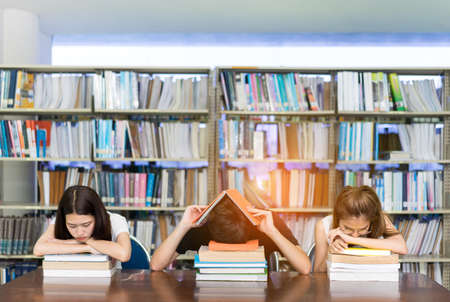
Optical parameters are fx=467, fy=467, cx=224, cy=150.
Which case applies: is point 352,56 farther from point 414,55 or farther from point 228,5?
point 228,5

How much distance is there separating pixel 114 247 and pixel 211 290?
0.61 m

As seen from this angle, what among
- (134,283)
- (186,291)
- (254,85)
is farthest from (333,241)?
(254,85)

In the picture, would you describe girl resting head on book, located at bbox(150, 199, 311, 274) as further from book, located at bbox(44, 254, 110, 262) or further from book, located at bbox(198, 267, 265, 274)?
book, located at bbox(44, 254, 110, 262)

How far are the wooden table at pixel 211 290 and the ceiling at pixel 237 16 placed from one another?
8.21ft

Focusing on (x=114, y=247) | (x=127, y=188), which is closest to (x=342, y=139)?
(x=127, y=188)

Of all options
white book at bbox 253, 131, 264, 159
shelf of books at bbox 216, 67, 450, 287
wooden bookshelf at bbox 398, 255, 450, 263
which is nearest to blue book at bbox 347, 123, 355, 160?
shelf of books at bbox 216, 67, 450, 287

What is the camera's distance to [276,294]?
5.21ft

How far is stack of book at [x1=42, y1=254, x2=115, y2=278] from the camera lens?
182cm

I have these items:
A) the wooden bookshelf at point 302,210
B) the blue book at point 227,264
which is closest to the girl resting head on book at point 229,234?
the blue book at point 227,264

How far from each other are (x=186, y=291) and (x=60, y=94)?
2.54 m

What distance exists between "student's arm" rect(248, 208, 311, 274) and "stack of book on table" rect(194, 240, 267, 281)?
19 cm

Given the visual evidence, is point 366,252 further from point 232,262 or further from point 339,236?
point 232,262

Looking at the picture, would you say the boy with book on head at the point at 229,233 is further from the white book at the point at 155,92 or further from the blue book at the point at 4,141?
the blue book at the point at 4,141

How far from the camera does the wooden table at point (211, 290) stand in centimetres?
154
